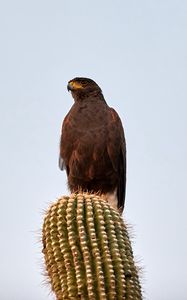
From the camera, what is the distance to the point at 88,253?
4.81 metres

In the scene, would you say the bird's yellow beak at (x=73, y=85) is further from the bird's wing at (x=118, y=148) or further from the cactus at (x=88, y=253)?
the cactus at (x=88, y=253)

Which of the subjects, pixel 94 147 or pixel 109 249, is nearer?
pixel 109 249

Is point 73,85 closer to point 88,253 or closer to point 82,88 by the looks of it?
point 82,88

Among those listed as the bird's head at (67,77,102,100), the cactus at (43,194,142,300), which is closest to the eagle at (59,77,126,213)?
the bird's head at (67,77,102,100)

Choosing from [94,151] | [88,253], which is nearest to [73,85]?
[94,151]

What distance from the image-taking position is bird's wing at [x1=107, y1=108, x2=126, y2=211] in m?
8.70

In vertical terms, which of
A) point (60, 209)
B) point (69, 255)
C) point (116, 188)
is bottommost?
point (69, 255)

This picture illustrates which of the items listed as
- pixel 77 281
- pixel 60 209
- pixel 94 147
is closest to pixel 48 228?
pixel 60 209

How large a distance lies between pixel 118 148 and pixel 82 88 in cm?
109

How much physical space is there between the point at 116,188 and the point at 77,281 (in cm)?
420

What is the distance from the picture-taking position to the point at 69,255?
4.86 m

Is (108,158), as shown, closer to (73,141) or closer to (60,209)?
(73,141)

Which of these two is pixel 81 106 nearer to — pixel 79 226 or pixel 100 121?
pixel 100 121

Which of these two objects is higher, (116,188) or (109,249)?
(116,188)
